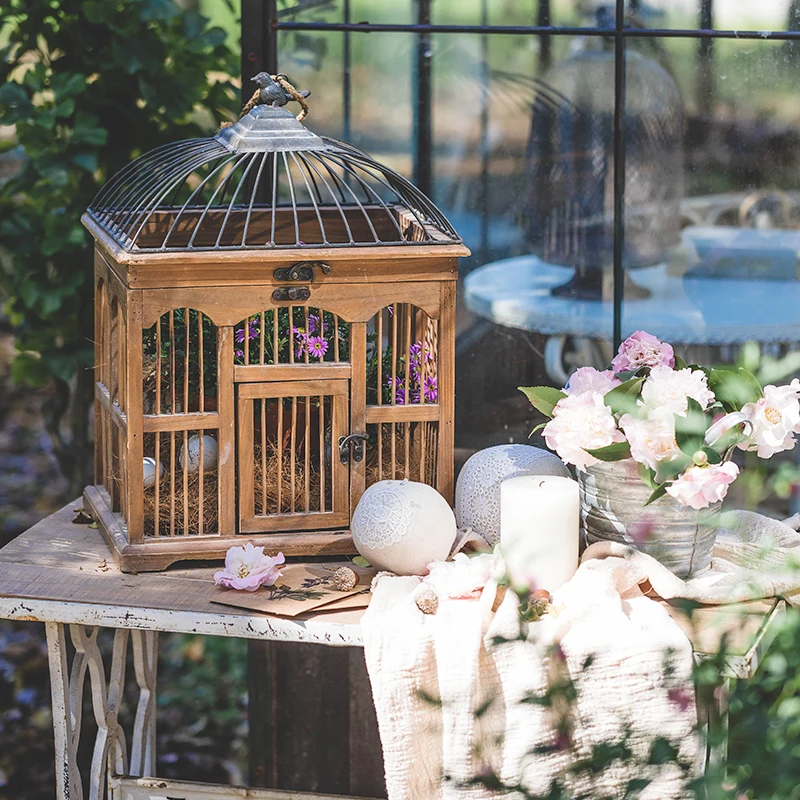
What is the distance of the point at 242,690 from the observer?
145 inches

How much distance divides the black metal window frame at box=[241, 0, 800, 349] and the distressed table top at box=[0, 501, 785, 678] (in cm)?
84

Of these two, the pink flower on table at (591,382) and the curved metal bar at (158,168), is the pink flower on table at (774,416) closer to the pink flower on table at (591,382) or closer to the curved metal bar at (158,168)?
the pink flower on table at (591,382)

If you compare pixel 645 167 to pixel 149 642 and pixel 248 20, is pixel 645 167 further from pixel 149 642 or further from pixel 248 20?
pixel 149 642

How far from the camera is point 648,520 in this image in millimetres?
1652

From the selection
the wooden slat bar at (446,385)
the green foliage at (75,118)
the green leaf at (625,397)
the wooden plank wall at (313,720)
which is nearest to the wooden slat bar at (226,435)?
the wooden slat bar at (446,385)

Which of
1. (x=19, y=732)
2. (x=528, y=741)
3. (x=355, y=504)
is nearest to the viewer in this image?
(x=528, y=741)

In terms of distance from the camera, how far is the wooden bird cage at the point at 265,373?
1717mm

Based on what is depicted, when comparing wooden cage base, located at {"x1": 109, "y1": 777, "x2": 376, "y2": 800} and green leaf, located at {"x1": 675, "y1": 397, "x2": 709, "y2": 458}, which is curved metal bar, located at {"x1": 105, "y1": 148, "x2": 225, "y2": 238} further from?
wooden cage base, located at {"x1": 109, "y1": 777, "x2": 376, "y2": 800}

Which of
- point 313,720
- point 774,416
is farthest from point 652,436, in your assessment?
point 313,720

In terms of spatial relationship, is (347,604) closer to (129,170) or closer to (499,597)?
(499,597)

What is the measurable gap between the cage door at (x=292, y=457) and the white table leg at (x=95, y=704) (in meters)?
0.33

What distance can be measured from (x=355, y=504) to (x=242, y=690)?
2.03 m

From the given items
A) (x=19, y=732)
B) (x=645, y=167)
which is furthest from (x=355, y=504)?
(x=19, y=732)

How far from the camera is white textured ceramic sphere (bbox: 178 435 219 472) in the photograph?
177 centimetres
